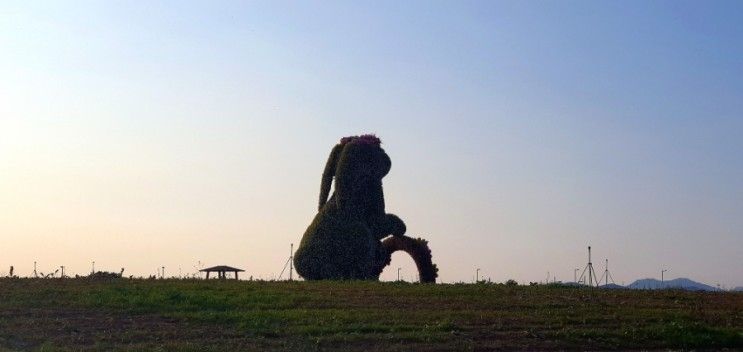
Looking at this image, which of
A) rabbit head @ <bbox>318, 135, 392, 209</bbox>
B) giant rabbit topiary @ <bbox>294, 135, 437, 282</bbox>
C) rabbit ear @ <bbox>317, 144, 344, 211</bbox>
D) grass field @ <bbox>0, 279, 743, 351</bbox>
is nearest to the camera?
grass field @ <bbox>0, 279, 743, 351</bbox>

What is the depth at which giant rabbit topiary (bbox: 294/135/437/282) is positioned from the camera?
29.7 m

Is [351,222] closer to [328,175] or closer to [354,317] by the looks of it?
[328,175]

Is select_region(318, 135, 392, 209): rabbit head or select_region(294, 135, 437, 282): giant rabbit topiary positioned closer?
select_region(294, 135, 437, 282): giant rabbit topiary

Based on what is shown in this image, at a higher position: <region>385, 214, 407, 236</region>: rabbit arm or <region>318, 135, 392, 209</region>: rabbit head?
<region>318, 135, 392, 209</region>: rabbit head

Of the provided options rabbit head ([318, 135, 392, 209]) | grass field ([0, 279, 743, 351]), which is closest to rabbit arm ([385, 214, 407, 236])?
rabbit head ([318, 135, 392, 209])

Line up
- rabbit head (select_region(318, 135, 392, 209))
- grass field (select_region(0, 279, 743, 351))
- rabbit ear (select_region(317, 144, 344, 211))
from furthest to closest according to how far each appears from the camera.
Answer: rabbit ear (select_region(317, 144, 344, 211)) → rabbit head (select_region(318, 135, 392, 209)) → grass field (select_region(0, 279, 743, 351))

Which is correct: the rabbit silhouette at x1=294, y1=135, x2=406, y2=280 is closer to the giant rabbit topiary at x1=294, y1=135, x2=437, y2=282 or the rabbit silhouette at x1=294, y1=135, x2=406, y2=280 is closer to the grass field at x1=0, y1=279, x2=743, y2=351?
the giant rabbit topiary at x1=294, y1=135, x2=437, y2=282

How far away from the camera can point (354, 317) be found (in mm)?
20031

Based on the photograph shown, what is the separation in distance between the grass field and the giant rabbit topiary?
4.22 m

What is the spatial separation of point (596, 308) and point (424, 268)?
34.4 feet

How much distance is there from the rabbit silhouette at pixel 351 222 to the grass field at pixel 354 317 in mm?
4188

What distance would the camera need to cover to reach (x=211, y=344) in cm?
1788

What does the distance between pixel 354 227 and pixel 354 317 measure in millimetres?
9964

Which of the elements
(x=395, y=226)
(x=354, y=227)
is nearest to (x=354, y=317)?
(x=354, y=227)
